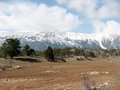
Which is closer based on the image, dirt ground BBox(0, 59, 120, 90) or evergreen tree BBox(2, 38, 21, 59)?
dirt ground BBox(0, 59, 120, 90)

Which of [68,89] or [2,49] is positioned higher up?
[2,49]

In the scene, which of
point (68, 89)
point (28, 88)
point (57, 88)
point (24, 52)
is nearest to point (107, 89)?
point (68, 89)

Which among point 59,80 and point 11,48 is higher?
point 11,48

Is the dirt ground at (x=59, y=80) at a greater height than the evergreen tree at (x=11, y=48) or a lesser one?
A: lesser

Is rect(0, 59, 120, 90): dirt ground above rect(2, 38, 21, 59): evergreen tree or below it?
below

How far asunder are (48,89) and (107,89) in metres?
10.6

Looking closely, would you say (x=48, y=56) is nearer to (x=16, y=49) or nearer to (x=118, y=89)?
(x=16, y=49)

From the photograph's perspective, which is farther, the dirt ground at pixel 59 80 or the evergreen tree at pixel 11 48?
the evergreen tree at pixel 11 48

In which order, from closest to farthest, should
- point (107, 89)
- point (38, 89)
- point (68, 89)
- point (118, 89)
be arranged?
1. point (118, 89)
2. point (107, 89)
3. point (68, 89)
4. point (38, 89)

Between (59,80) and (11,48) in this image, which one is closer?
(59,80)

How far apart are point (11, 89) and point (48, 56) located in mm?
137563

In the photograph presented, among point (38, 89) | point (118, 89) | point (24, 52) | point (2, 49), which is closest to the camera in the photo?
point (118, 89)

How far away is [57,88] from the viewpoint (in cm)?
4084

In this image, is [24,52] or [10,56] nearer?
[10,56]
